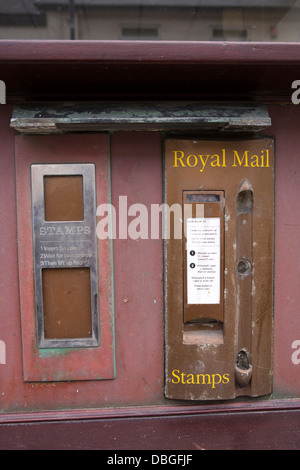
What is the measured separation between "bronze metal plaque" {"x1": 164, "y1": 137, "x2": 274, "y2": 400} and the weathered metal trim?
13cm

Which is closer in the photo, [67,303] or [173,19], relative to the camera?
[67,303]

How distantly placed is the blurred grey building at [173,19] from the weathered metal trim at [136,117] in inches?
524

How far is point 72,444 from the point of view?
198 cm

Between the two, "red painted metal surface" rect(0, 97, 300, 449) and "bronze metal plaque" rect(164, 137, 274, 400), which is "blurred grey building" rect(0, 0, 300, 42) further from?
"bronze metal plaque" rect(164, 137, 274, 400)

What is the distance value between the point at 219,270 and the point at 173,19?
48.0 ft

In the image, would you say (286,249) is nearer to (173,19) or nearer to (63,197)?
(63,197)

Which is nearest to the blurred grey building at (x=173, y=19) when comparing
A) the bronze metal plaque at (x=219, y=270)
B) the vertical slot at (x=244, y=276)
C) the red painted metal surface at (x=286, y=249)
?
the red painted metal surface at (x=286, y=249)

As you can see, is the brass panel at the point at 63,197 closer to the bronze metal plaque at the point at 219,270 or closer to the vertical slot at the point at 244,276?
the bronze metal plaque at the point at 219,270

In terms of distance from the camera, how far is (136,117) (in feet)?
5.82

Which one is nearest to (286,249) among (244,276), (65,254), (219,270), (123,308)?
(244,276)

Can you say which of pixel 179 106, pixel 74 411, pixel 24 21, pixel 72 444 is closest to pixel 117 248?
pixel 179 106

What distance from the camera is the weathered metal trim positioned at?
69.1 inches

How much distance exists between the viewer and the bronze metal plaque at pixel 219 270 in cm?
190

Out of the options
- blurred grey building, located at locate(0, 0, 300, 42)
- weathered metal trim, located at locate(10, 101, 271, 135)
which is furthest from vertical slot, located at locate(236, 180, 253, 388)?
blurred grey building, located at locate(0, 0, 300, 42)
